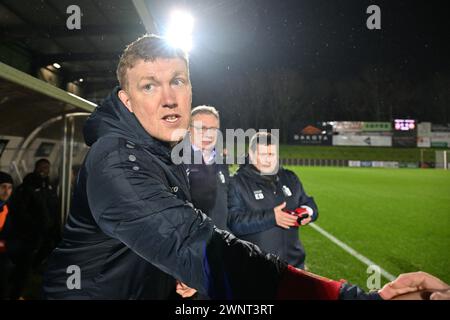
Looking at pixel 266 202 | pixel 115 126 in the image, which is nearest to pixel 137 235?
pixel 115 126

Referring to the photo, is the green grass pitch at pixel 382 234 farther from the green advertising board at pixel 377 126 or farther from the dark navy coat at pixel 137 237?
the green advertising board at pixel 377 126

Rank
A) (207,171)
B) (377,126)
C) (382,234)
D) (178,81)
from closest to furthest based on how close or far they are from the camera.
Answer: (178,81) → (207,171) → (382,234) → (377,126)

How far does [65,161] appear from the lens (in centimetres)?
529

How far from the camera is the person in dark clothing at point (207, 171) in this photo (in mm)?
3180

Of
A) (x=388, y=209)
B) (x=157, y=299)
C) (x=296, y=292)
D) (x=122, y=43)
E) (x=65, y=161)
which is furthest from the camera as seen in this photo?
(x=388, y=209)

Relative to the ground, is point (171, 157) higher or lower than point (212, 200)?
higher

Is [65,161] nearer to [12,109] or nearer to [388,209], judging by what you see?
[12,109]

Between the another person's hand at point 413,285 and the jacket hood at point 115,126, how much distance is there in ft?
2.68

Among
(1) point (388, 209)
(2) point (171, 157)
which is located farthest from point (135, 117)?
(1) point (388, 209)

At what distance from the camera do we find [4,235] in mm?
3877

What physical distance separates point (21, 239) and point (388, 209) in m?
10.1

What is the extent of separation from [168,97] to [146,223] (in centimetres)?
51

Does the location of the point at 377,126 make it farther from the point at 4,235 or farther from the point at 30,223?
the point at 4,235

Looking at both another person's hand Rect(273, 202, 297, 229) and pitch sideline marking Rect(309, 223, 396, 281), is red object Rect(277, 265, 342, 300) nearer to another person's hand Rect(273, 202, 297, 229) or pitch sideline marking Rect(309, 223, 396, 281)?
another person's hand Rect(273, 202, 297, 229)
